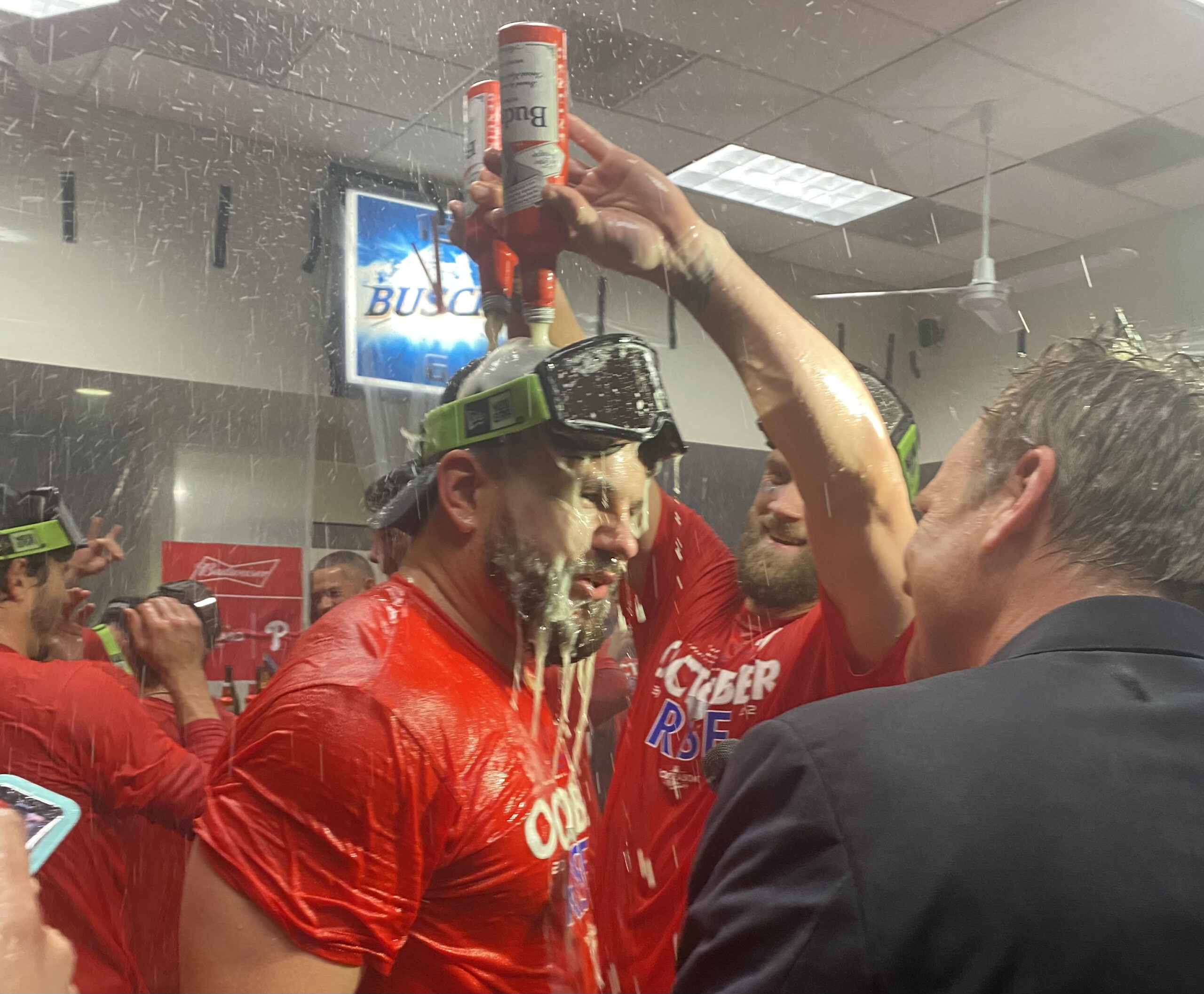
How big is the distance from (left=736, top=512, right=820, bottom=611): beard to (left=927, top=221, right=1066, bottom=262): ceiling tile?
0.31 meters

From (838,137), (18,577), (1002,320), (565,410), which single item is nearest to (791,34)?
(838,137)

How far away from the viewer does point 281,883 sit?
24.1 inches

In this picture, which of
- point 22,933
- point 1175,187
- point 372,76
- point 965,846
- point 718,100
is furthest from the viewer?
point 1175,187

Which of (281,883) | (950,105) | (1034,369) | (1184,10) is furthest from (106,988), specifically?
(1184,10)

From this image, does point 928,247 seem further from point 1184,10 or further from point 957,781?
point 957,781

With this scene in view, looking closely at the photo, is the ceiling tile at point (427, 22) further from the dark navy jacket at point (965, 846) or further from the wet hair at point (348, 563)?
the dark navy jacket at point (965, 846)

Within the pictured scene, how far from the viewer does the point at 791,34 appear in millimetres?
869

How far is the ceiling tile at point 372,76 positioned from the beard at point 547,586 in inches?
12.4

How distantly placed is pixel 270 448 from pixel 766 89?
507 millimetres

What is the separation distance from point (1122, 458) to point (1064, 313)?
0.26 metres

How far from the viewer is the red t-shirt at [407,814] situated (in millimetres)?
626

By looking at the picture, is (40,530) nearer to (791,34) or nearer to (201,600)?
(201,600)

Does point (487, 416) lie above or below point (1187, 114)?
below

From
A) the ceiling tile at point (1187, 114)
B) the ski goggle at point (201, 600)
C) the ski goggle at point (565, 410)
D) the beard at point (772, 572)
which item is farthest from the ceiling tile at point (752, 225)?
the ski goggle at point (201, 600)
